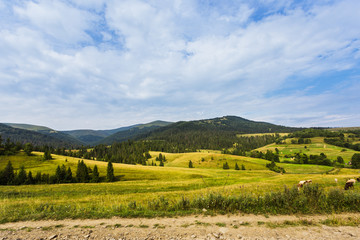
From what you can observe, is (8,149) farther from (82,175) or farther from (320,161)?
(320,161)

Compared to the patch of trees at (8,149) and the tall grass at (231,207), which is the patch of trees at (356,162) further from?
the patch of trees at (8,149)

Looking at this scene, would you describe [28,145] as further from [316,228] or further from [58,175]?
[316,228]

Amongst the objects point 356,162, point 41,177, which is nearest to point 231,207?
point 41,177

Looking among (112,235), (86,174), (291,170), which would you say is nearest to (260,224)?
(112,235)

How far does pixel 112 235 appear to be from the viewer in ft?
26.2

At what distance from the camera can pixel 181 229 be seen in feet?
27.8

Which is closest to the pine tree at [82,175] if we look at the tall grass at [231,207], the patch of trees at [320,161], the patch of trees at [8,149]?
the tall grass at [231,207]

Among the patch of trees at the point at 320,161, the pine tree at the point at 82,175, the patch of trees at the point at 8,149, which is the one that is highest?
the patch of trees at the point at 8,149

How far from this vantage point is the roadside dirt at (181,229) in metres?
7.68

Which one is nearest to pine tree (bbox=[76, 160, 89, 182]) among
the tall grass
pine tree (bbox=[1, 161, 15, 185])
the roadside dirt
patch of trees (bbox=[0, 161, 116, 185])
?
patch of trees (bbox=[0, 161, 116, 185])

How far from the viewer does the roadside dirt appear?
768cm

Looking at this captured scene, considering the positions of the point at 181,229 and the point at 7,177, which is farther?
the point at 7,177

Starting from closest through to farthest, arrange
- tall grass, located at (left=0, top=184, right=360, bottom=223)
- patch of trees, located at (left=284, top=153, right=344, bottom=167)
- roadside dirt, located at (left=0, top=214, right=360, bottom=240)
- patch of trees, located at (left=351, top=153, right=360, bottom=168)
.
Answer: roadside dirt, located at (left=0, top=214, right=360, bottom=240) → tall grass, located at (left=0, top=184, right=360, bottom=223) → patch of trees, located at (left=351, top=153, right=360, bottom=168) → patch of trees, located at (left=284, top=153, right=344, bottom=167)

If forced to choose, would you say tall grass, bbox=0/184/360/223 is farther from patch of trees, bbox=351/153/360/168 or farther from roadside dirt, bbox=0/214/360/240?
patch of trees, bbox=351/153/360/168
